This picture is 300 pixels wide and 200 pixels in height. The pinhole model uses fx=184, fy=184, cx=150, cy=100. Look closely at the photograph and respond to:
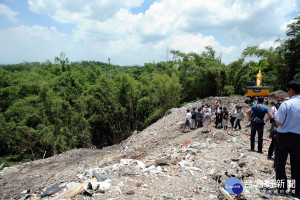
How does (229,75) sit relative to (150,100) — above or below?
above

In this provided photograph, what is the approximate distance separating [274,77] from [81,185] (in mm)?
24775

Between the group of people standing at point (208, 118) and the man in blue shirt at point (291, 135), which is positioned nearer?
the man in blue shirt at point (291, 135)

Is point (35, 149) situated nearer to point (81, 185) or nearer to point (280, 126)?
point (81, 185)

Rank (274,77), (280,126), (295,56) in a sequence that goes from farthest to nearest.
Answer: (274,77), (295,56), (280,126)

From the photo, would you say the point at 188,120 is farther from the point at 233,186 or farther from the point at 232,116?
the point at 233,186

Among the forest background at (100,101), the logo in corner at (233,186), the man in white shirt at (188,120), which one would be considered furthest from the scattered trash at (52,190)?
the forest background at (100,101)

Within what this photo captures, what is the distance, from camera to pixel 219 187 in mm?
3098

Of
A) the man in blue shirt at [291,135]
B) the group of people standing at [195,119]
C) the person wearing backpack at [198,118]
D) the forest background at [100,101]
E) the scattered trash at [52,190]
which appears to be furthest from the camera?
the forest background at [100,101]

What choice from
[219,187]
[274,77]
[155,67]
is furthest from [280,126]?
[155,67]

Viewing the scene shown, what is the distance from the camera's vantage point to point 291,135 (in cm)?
247

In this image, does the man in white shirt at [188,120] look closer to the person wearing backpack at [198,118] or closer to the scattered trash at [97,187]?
the person wearing backpack at [198,118]

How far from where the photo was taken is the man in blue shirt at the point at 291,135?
8.03 feet

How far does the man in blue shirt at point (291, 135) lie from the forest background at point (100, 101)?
51.6 feet

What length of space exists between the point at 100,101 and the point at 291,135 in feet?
56.5
